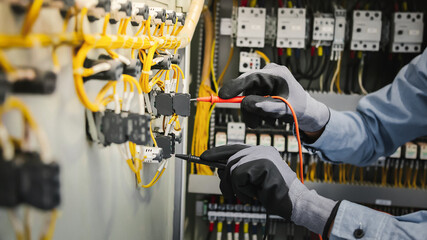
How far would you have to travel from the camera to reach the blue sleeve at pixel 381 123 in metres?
1.21

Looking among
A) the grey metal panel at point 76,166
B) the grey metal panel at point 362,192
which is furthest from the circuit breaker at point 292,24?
the grey metal panel at point 76,166

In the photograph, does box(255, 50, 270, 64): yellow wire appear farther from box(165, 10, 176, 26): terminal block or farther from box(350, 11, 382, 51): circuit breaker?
box(165, 10, 176, 26): terminal block

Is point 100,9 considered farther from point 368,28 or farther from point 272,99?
point 368,28

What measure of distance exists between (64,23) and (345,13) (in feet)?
5.03

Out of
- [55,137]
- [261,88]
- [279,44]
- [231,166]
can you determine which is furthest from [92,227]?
[279,44]

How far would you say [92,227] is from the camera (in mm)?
651

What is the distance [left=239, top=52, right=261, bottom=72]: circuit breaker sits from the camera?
67.4 inches

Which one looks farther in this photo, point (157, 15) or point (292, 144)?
point (292, 144)

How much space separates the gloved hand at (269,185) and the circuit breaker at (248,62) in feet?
2.77

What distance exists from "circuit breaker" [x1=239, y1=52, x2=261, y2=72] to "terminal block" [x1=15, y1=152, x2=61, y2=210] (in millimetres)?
1428

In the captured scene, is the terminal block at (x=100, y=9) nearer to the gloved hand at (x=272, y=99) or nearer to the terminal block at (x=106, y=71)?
the terminal block at (x=106, y=71)

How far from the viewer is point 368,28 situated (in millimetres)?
1675

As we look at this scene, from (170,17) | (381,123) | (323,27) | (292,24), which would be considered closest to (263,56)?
(292,24)

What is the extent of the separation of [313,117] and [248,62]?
0.69 m
